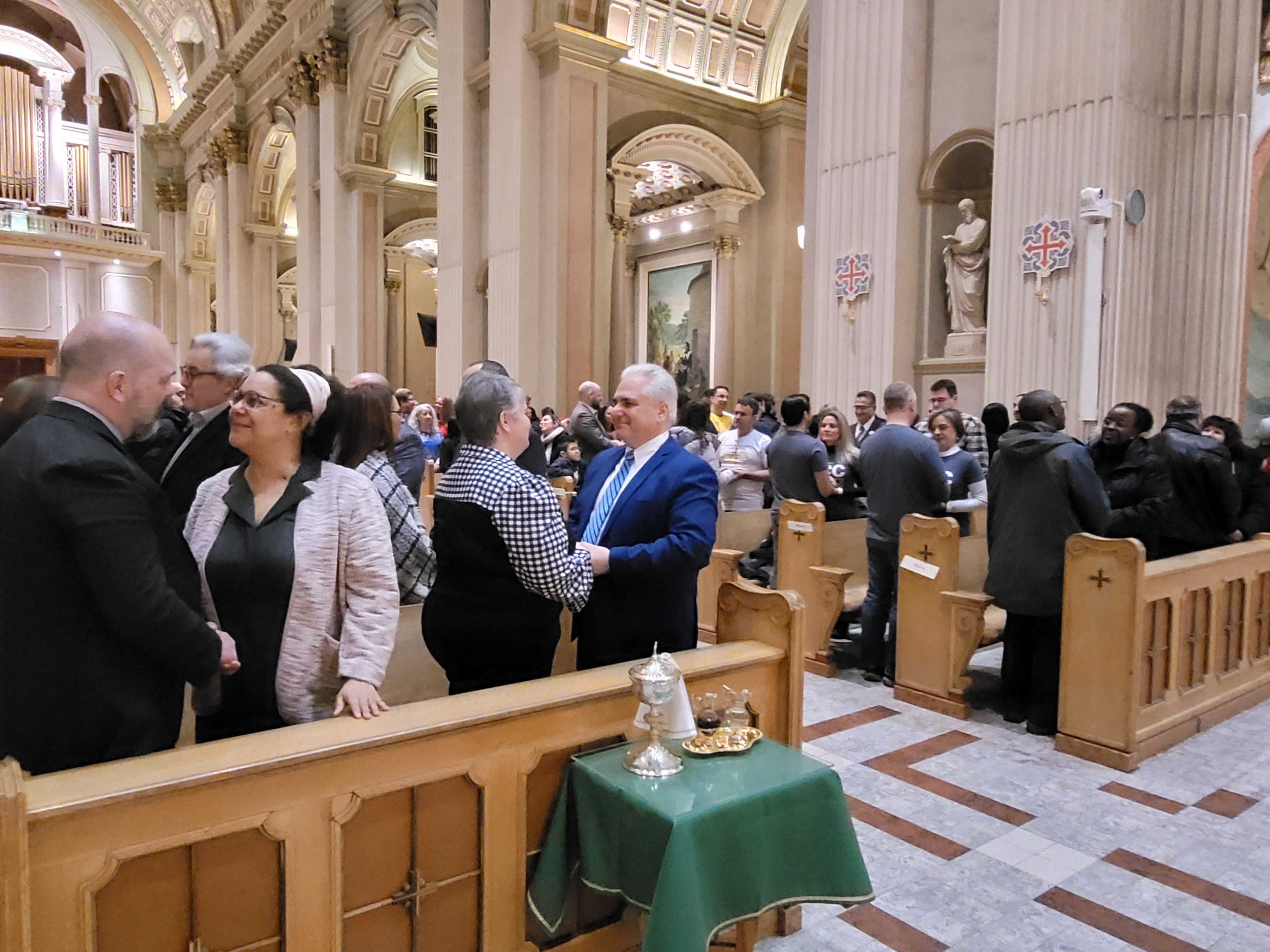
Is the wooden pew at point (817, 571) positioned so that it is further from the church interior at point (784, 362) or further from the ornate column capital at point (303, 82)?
the ornate column capital at point (303, 82)

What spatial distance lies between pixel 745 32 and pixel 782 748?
46.3ft

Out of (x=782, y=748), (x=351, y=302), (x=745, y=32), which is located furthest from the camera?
(x=351, y=302)

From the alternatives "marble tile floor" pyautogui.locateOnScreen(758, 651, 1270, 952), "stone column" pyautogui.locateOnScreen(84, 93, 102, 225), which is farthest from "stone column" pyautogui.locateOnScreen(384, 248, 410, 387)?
"marble tile floor" pyautogui.locateOnScreen(758, 651, 1270, 952)

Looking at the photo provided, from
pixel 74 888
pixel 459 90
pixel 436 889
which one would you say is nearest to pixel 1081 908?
pixel 436 889

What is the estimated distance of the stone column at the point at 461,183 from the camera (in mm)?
12359

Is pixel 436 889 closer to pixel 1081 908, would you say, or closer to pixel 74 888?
pixel 74 888

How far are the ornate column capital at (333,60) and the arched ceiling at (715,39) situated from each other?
532cm

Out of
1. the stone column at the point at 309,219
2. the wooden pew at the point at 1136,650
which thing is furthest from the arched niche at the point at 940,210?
the stone column at the point at 309,219

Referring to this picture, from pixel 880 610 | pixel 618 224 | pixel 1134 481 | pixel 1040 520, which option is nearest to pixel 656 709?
pixel 1040 520

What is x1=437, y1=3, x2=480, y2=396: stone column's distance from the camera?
12359 mm

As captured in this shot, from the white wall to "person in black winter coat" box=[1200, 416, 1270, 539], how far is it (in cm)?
344

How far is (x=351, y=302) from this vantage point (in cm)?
1585

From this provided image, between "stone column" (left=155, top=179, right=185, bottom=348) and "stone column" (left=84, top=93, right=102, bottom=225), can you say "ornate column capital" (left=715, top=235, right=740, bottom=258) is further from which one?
"stone column" (left=84, top=93, right=102, bottom=225)

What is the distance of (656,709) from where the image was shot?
2.08 m
